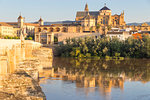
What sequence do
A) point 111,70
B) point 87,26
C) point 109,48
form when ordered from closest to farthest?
point 111,70
point 109,48
point 87,26

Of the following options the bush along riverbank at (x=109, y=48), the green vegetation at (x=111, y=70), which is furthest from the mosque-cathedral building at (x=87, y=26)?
the green vegetation at (x=111, y=70)

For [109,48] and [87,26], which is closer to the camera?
[109,48]

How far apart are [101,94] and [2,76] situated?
6.67m

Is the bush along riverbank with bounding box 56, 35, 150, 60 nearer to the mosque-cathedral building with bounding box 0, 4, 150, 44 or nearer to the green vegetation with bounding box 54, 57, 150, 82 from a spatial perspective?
the green vegetation with bounding box 54, 57, 150, 82

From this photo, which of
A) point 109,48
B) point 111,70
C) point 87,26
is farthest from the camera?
point 87,26

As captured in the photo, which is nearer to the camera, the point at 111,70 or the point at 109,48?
the point at 111,70

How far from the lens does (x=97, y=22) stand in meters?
83.6

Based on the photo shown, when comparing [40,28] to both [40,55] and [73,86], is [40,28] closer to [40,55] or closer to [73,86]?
[40,55]

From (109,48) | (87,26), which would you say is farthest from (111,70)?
(87,26)

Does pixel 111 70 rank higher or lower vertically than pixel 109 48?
lower

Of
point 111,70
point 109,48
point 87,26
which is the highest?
point 87,26

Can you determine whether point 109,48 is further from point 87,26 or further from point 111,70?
point 87,26

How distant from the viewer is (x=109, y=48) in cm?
4709

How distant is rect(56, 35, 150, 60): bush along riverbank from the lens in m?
45.4
